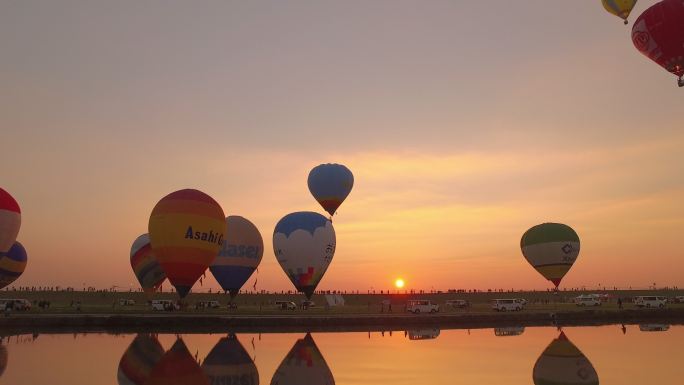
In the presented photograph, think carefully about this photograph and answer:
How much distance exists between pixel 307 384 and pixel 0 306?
43781mm

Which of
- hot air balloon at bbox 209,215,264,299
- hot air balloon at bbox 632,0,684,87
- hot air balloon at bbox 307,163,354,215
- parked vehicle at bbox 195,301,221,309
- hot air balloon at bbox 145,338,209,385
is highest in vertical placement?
hot air balloon at bbox 632,0,684,87

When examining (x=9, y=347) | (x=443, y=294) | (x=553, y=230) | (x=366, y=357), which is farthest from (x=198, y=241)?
(x=443, y=294)

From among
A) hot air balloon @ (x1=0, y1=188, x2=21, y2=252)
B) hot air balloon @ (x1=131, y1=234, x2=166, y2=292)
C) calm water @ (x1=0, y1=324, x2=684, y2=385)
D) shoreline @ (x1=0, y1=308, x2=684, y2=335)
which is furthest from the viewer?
hot air balloon @ (x1=131, y1=234, x2=166, y2=292)

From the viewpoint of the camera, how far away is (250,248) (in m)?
50.6

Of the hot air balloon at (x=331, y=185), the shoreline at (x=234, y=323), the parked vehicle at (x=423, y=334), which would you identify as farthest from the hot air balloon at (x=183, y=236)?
the hot air balloon at (x=331, y=185)

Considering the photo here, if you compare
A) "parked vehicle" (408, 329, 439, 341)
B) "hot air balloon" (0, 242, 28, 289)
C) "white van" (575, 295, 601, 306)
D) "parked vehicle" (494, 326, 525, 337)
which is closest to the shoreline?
"parked vehicle" (494, 326, 525, 337)

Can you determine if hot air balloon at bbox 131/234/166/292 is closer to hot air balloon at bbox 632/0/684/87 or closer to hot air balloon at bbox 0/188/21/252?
hot air balloon at bbox 0/188/21/252

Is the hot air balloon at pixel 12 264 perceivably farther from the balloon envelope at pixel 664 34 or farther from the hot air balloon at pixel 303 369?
the balloon envelope at pixel 664 34

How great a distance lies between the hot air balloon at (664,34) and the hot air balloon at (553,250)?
2333 centimetres

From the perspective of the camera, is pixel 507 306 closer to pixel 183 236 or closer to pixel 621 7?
pixel 621 7

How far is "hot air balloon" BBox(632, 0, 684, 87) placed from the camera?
115ft

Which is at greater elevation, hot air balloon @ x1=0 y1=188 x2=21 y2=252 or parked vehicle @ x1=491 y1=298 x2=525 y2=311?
hot air balloon @ x1=0 y1=188 x2=21 y2=252

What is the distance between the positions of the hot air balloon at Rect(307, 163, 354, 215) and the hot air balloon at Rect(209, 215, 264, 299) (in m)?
8.22

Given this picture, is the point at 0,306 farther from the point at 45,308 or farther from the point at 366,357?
the point at 366,357
